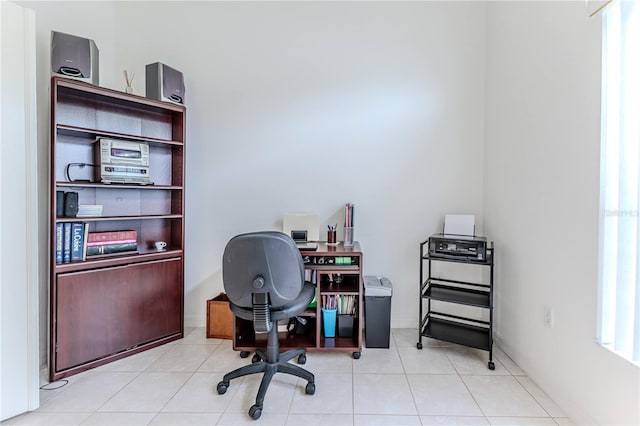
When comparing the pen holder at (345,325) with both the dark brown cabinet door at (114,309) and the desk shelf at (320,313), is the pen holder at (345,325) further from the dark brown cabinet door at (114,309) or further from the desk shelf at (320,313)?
the dark brown cabinet door at (114,309)

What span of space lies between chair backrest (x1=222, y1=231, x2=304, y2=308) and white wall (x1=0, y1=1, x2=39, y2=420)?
3.57 ft

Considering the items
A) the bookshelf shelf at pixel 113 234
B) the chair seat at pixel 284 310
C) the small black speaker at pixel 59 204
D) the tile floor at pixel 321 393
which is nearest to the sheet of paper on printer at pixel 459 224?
the tile floor at pixel 321 393

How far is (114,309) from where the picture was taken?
2125 mm

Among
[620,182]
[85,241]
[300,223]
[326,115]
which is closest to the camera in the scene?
[620,182]

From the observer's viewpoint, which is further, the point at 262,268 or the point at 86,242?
the point at 86,242

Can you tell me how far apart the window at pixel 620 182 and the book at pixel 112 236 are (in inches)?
119

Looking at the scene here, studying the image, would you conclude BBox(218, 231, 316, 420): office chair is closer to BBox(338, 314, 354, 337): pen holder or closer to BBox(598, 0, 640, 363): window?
BBox(338, 314, 354, 337): pen holder

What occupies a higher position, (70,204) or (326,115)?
(326,115)

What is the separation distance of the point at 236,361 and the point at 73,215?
5.03 feet

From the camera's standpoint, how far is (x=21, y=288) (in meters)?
1.59

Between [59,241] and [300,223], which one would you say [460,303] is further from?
[59,241]

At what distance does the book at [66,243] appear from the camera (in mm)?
1961

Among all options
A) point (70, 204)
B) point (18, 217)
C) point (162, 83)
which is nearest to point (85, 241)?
point (70, 204)

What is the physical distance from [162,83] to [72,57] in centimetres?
56
